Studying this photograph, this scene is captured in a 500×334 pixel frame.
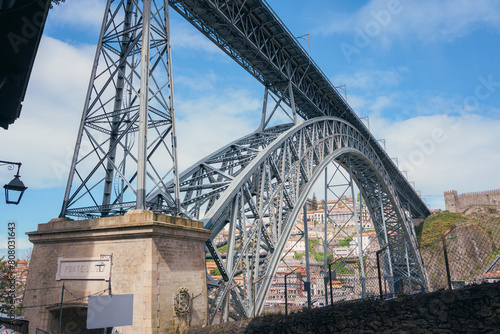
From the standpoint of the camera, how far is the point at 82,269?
9625 millimetres

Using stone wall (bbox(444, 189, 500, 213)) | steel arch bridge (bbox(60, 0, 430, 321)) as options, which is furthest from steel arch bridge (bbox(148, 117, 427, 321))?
stone wall (bbox(444, 189, 500, 213))

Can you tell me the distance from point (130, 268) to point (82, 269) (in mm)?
1557

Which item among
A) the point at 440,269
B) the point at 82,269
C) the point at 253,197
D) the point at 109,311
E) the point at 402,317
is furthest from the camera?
the point at 253,197

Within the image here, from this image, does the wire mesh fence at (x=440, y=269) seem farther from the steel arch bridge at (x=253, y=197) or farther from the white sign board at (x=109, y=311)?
the white sign board at (x=109, y=311)

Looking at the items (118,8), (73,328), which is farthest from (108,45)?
(73,328)

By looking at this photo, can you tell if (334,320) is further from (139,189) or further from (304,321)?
(139,189)

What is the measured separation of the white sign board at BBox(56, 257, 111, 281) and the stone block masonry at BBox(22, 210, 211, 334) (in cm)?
8

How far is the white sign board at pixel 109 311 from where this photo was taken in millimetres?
6707

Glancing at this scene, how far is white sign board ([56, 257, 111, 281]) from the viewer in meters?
9.29

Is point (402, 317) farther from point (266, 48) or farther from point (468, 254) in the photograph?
point (266, 48)

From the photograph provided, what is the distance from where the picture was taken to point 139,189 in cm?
955

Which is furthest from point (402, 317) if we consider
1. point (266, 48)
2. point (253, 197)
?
point (266, 48)

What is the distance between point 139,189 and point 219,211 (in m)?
3.38

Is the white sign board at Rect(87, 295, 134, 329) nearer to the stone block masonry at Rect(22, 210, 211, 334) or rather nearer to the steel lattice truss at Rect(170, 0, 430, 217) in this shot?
the stone block masonry at Rect(22, 210, 211, 334)
